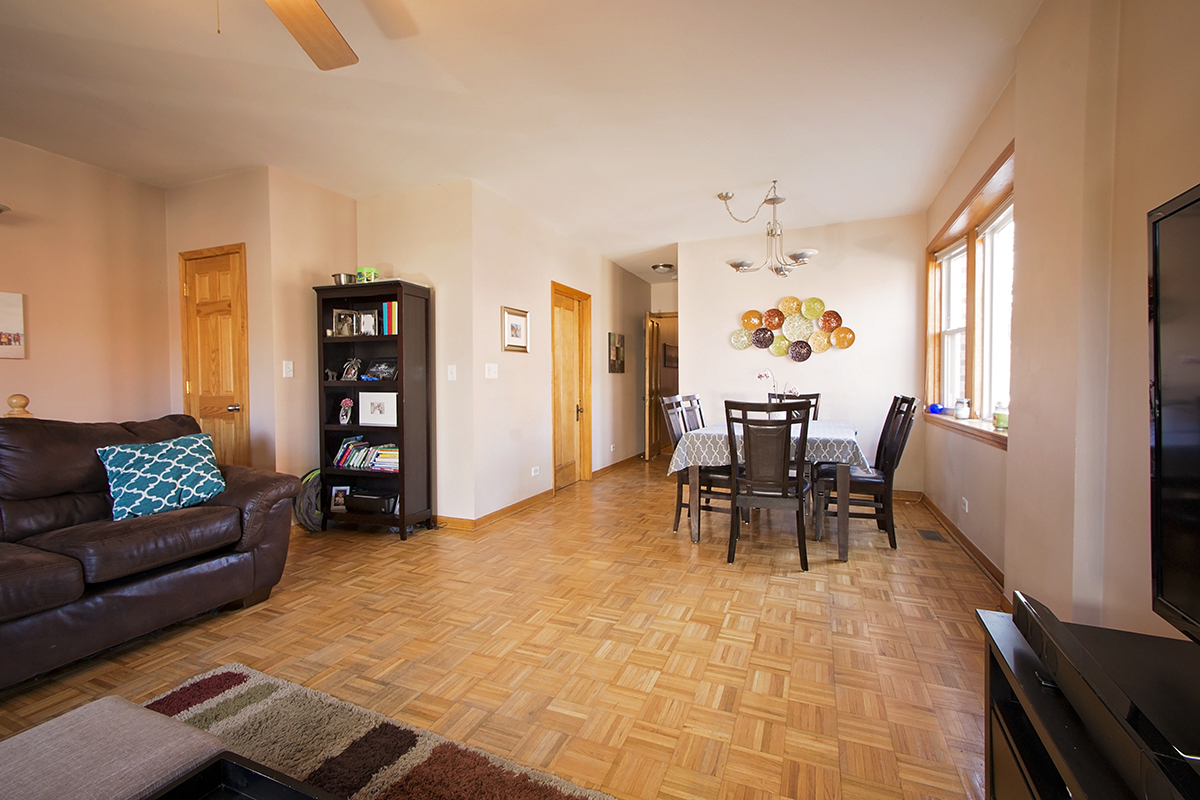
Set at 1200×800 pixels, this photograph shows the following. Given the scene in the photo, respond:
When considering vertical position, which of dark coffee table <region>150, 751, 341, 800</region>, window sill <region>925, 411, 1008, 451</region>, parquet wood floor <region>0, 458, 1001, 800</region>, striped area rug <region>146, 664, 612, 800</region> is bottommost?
parquet wood floor <region>0, 458, 1001, 800</region>

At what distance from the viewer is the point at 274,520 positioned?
262 centimetres

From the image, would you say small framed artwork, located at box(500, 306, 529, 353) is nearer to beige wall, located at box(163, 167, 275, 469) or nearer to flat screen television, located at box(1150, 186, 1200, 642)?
beige wall, located at box(163, 167, 275, 469)

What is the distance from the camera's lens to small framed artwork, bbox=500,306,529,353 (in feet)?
14.1

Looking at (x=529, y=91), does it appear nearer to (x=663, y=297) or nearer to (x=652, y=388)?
(x=652, y=388)

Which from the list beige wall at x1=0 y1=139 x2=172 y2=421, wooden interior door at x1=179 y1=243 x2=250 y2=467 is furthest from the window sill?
beige wall at x1=0 y1=139 x2=172 y2=421

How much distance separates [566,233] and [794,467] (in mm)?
3497

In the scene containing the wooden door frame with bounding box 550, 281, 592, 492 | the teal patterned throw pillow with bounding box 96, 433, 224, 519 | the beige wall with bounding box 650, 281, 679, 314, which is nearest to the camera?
the teal patterned throw pillow with bounding box 96, 433, 224, 519

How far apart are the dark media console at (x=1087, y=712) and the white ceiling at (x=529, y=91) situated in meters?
2.39

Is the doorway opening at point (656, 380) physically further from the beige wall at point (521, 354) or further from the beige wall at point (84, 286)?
the beige wall at point (84, 286)

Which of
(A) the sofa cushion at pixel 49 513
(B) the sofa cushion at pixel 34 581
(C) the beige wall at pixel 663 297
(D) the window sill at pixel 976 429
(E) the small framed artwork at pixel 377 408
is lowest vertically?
(B) the sofa cushion at pixel 34 581

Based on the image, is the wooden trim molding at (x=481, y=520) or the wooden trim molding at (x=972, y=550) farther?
the wooden trim molding at (x=481, y=520)

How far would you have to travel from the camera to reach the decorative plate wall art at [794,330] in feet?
16.8

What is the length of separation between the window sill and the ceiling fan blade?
3.68 m

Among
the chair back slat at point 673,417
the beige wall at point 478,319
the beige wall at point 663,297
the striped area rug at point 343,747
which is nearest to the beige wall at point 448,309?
the beige wall at point 478,319
